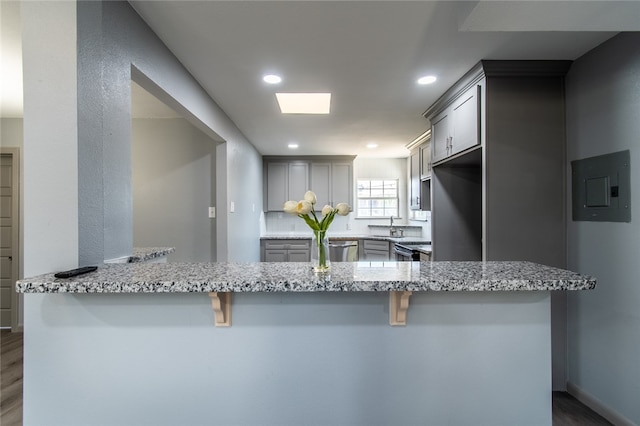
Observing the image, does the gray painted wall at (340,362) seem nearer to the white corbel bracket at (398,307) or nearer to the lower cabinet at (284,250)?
the white corbel bracket at (398,307)

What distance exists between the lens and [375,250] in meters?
5.21

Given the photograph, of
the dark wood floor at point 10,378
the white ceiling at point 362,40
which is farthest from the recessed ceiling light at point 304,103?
the dark wood floor at point 10,378

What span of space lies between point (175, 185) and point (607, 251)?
3.74m

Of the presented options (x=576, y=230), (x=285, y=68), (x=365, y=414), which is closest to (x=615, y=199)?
(x=576, y=230)

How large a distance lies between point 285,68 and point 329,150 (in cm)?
297

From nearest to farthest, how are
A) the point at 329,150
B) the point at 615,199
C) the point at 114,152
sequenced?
the point at 114,152 < the point at 615,199 < the point at 329,150

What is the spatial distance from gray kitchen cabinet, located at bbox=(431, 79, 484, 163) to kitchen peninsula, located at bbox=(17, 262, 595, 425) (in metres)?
1.38

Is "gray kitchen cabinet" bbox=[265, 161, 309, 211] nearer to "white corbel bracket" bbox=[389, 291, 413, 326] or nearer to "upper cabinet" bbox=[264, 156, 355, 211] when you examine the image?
"upper cabinet" bbox=[264, 156, 355, 211]

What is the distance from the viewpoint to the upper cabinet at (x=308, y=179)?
552 cm

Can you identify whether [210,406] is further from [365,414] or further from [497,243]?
[497,243]

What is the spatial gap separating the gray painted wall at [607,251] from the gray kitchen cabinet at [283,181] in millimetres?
3968

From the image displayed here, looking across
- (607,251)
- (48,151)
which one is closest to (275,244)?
(48,151)

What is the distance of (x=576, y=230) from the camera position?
6.89 ft

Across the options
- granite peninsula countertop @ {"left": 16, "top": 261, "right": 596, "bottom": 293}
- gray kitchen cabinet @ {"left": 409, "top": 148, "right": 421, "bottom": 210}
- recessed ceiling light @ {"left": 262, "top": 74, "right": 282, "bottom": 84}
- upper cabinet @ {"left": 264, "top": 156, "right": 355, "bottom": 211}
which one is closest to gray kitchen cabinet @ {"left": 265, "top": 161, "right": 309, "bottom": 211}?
upper cabinet @ {"left": 264, "top": 156, "right": 355, "bottom": 211}
